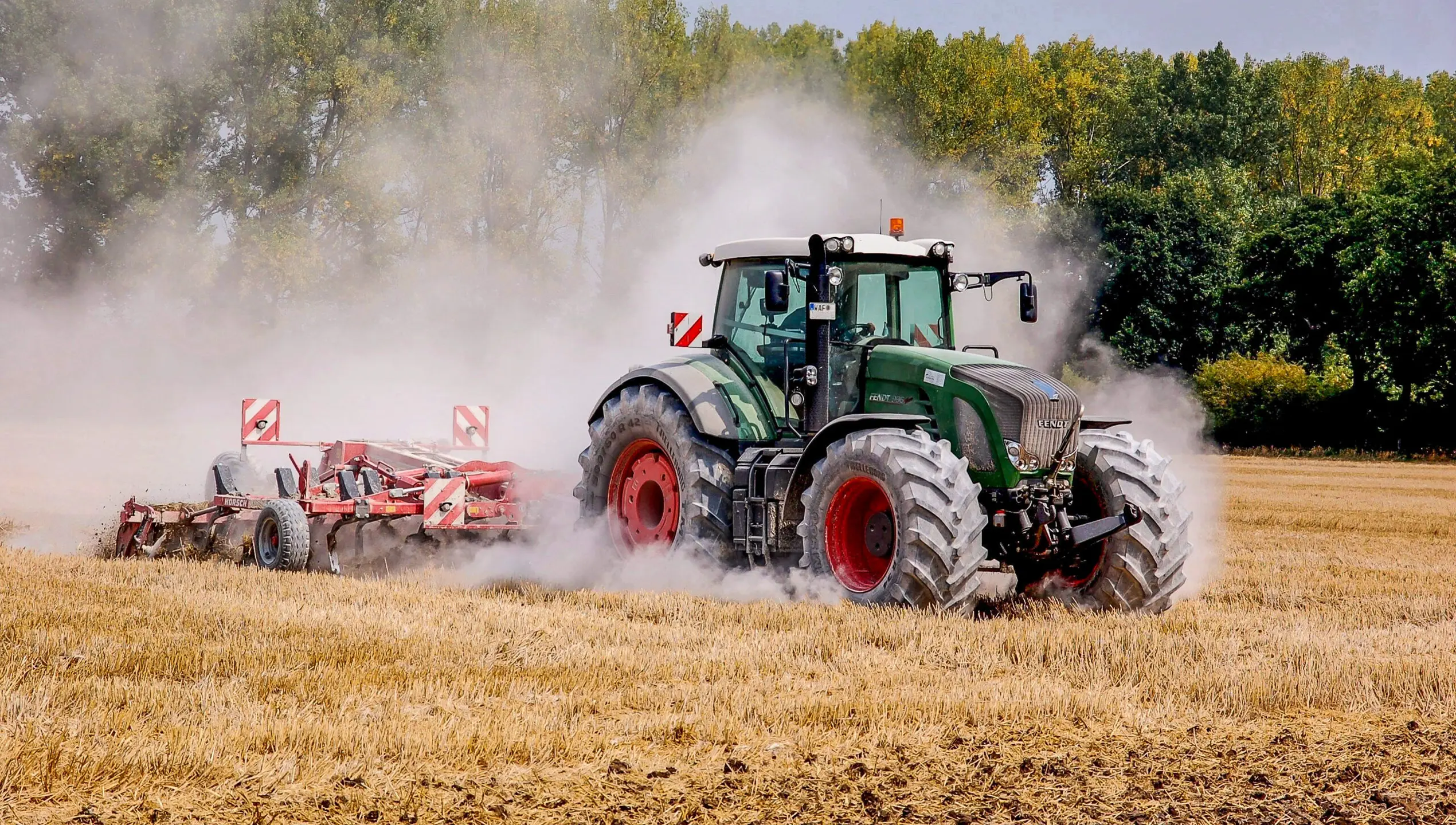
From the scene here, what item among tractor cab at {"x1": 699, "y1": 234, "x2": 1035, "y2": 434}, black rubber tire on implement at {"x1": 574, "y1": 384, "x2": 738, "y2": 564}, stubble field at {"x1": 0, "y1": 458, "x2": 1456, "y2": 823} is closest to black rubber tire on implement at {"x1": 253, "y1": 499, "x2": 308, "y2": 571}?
stubble field at {"x1": 0, "y1": 458, "x2": 1456, "y2": 823}

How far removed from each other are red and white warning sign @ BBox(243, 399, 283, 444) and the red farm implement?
3.00 feet

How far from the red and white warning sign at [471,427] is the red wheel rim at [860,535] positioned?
6.39 m

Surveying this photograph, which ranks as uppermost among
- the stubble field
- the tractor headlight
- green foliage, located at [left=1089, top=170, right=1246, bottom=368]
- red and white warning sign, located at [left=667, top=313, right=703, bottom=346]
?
green foliage, located at [left=1089, top=170, right=1246, bottom=368]

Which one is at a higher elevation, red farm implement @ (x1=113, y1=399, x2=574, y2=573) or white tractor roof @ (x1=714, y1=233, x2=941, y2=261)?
white tractor roof @ (x1=714, y1=233, x2=941, y2=261)

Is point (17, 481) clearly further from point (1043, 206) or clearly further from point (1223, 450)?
point (1043, 206)

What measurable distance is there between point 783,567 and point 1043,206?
41.4 m

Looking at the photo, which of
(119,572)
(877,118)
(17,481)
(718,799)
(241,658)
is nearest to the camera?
(718,799)

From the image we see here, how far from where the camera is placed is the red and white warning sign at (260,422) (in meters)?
13.5

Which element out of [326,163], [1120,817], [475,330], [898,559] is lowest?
[1120,817]

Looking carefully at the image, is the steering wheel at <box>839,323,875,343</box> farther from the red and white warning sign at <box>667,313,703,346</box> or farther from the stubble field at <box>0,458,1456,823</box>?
the red and white warning sign at <box>667,313,703,346</box>

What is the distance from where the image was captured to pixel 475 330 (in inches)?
1256

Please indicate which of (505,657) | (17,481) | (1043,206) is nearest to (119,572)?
(505,657)

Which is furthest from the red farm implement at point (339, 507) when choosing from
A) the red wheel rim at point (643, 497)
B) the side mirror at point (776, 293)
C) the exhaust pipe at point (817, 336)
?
the side mirror at point (776, 293)

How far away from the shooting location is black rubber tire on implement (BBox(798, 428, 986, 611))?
7957 millimetres
